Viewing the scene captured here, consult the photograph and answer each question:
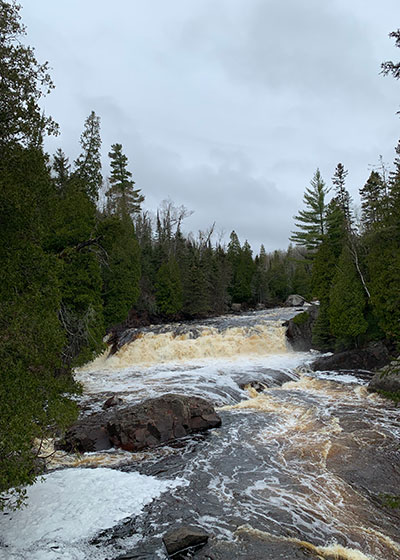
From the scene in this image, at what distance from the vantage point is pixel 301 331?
23.0 meters

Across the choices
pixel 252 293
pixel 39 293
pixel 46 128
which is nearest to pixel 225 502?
pixel 39 293

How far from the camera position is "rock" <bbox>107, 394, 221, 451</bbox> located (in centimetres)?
937

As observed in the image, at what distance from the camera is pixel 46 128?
6.97m

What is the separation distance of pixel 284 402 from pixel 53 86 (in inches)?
470

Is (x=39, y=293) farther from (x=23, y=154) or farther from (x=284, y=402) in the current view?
(x=284, y=402)

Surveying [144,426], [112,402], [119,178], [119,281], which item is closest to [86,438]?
[144,426]

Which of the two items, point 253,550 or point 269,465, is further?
point 269,465

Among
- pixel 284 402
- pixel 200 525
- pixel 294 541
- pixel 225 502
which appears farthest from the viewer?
pixel 284 402

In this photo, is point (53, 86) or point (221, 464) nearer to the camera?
point (53, 86)

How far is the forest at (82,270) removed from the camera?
16.2 ft

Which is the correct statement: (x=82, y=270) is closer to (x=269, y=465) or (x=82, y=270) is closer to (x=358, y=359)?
(x=269, y=465)

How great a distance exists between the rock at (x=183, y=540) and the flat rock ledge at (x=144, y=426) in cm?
399

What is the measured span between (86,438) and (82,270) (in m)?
→ 8.14

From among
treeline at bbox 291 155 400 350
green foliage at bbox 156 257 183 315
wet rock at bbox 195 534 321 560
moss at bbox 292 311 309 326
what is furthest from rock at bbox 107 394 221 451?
green foliage at bbox 156 257 183 315
